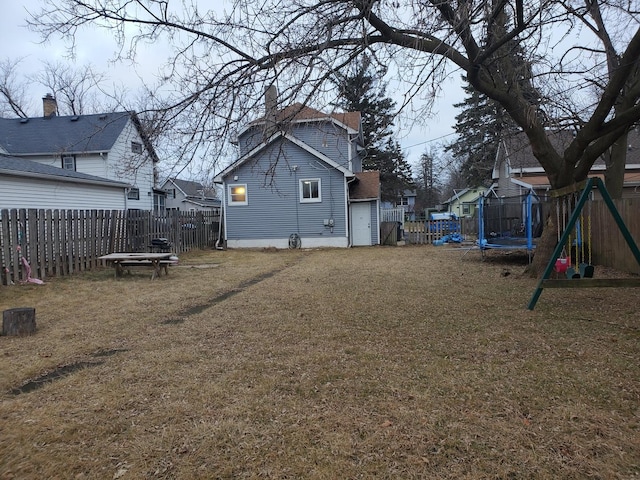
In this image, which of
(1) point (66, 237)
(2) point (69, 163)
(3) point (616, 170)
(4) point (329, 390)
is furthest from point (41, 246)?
(2) point (69, 163)

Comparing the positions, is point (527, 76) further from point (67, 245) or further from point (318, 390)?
point (67, 245)

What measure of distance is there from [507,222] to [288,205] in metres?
10.5

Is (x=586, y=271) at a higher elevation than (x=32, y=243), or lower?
lower

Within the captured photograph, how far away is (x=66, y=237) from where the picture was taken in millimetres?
11383

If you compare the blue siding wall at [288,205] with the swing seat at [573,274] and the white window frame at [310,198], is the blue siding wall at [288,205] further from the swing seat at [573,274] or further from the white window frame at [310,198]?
the swing seat at [573,274]

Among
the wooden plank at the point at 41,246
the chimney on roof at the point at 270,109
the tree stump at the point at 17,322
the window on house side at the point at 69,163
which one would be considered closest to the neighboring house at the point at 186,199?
the window on house side at the point at 69,163

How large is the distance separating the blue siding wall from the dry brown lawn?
537 inches

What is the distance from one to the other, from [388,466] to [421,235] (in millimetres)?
21030

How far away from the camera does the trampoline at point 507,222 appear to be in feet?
41.5

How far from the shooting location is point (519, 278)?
31.6ft

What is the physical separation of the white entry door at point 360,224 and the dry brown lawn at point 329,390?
47.9 ft

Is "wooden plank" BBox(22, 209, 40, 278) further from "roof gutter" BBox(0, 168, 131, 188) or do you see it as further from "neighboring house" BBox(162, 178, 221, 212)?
"neighboring house" BBox(162, 178, 221, 212)

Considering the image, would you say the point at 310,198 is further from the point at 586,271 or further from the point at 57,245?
the point at 586,271

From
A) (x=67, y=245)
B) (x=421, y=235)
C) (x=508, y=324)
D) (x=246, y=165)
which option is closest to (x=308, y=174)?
(x=246, y=165)
